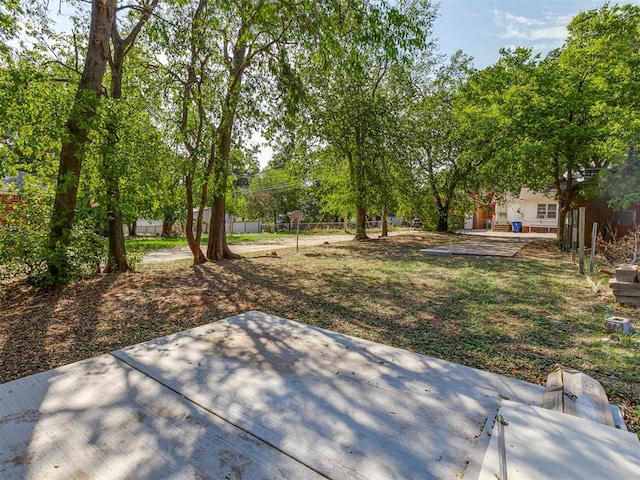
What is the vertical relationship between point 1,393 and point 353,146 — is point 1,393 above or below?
below

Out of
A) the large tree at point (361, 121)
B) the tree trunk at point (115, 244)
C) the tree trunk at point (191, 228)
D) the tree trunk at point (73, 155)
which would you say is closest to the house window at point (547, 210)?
the large tree at point (361, 121)

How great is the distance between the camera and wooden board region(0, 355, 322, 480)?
1.58 meters

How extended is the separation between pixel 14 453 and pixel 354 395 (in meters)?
1.79

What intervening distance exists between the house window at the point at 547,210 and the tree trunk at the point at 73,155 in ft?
92.7

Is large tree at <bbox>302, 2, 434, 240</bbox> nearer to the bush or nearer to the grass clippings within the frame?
the grass clippings

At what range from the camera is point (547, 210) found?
25609 mm

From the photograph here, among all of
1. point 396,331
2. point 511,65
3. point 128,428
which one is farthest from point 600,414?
point 511,65

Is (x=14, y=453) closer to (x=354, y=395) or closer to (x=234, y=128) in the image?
(x=354, y=395)

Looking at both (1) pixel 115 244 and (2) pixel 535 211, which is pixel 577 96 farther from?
(2) pixel 535 211

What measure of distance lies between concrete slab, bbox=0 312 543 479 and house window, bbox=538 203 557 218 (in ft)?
91.2

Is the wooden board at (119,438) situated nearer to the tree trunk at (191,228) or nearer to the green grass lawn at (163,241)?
the tree trunk at (191,228)

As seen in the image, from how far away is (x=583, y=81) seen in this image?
10.5 meters

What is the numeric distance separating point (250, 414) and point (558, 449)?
156cm

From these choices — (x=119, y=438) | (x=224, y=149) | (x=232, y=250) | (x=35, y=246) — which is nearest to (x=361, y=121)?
(x=224, y=149)
